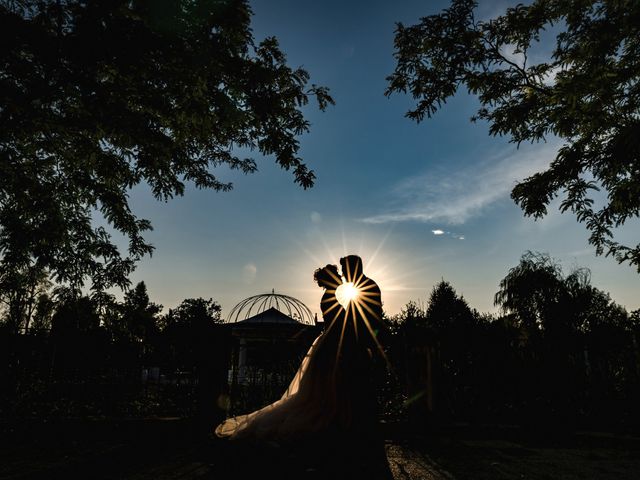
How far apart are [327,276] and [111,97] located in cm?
510

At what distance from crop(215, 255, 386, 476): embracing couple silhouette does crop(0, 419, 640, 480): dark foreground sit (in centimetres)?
17

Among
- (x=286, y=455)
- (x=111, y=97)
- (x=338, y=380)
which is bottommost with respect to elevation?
(x=286, y=455)

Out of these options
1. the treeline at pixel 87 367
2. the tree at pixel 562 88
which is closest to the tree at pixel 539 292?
the tree at pixel 562 88

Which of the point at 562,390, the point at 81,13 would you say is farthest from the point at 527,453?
the point at 81,13

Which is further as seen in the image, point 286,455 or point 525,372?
point 525,372

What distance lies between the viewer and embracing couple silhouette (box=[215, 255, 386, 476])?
391cm

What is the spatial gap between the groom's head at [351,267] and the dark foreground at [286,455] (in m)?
1.87

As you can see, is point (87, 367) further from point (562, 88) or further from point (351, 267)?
point (562, 88)

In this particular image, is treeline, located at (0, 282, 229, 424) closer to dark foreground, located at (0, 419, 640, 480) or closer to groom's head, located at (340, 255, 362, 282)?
dark foreground, located at (0, 419, 640, 480)

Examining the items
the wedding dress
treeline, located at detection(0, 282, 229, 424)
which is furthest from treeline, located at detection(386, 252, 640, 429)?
treeline, located at detection(0, 282, 229, 424)

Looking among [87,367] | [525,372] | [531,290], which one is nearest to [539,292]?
[531,290]

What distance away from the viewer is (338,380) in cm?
417

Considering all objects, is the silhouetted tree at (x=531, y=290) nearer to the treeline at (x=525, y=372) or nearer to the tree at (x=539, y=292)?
the tree at (x=539, y=292)

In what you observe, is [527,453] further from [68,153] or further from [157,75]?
[68,153]
